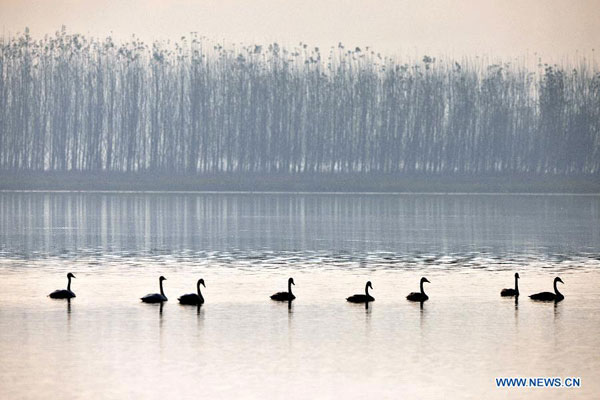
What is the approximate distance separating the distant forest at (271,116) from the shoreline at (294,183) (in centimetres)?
72

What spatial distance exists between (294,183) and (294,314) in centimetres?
4921

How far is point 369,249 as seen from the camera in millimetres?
27125

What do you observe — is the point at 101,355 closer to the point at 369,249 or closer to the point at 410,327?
the point at 410,327

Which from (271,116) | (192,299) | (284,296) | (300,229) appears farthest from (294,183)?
(192,299)

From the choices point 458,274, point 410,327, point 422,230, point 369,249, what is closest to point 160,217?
point 422,230

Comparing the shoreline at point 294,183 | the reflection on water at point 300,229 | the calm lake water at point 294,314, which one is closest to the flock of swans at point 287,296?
the calm lake water at point 294,314

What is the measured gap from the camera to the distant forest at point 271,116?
213 feet

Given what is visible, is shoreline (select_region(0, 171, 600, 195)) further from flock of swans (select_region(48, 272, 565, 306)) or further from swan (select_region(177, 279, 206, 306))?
swan (select_region(177, 279, 206, 306))

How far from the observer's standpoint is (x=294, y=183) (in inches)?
2559

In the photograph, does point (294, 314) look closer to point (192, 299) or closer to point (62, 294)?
point (192, 299)

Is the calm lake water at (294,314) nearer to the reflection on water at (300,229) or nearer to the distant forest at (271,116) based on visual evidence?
the reflection on water at (300,229)

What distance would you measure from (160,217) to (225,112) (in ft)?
96.1

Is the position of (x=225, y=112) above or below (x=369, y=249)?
above

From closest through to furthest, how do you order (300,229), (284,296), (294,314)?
1. (294,314)
2. (284,296)
3. (300,229)
